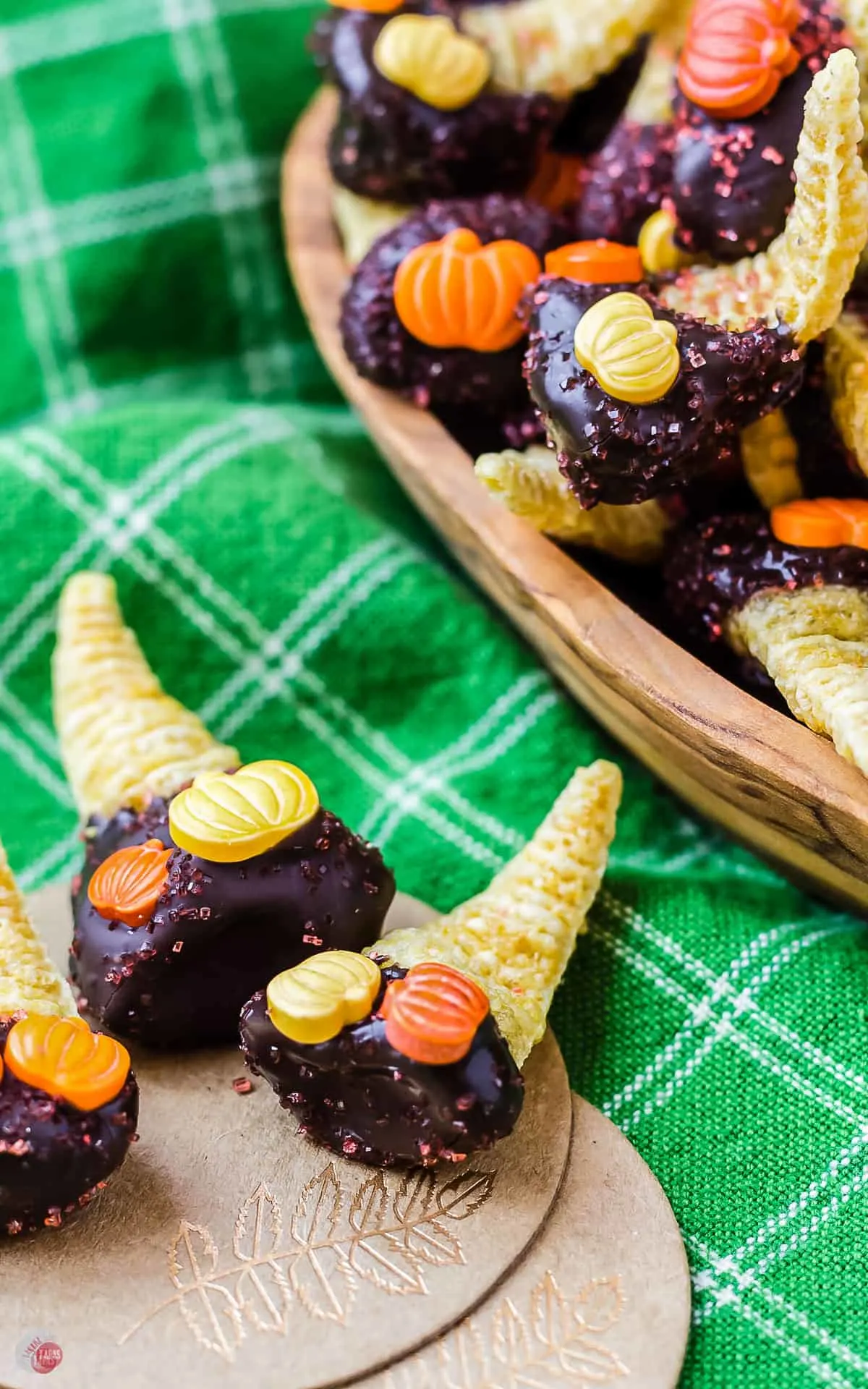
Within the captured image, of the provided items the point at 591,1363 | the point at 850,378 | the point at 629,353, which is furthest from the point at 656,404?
the point at 591,1363

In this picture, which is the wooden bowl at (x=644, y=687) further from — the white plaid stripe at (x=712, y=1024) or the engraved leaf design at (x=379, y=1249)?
the engraved leaf design at (x=379, y=1249)

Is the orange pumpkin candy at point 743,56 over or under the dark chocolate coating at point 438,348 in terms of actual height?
over

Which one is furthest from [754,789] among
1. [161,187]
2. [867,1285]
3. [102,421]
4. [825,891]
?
[161,187]

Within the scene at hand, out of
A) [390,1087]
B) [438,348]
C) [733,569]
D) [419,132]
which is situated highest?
[419,132]

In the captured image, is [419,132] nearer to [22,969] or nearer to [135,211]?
[135,211]

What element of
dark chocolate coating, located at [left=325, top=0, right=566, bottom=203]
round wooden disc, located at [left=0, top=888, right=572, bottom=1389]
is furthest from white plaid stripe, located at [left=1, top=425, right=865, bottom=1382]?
dark chocolate coating, located at [left=325, top=0, right=566, bottom=203]

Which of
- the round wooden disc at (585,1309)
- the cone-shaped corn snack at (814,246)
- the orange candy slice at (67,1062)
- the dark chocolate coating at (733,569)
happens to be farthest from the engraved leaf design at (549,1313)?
the cone-shaped corn snack at (814,246)
